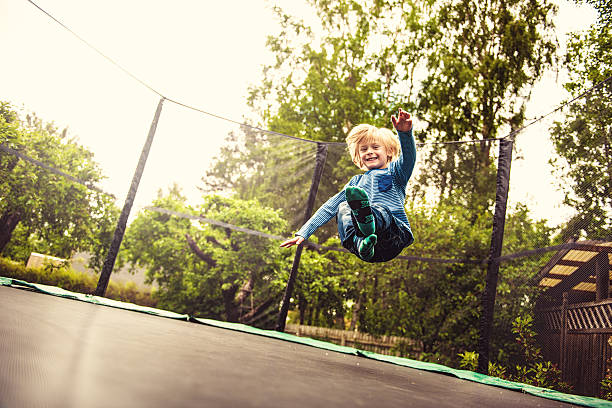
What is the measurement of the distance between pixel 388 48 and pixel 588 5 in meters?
2.92

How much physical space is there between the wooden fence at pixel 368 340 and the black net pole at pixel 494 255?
1.68m

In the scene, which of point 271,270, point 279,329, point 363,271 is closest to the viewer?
point 279,329

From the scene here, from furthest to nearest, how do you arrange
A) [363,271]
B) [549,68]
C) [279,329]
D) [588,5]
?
[549,68] → [588,5] → [363,271] → [279,329]

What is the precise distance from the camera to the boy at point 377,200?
4.66 ft

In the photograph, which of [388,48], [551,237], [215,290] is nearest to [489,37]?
[388,48]

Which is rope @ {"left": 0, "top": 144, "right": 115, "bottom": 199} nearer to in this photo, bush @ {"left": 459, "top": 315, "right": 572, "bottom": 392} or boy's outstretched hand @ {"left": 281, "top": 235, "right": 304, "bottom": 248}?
boy's outstretched hand @ {"left": 281, "top": 235, "right": 304, "bottom": 248}

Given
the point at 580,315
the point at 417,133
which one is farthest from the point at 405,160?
the point at 417,133

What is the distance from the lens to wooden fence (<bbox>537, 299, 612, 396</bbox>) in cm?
204

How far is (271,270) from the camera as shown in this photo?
366 centimetres

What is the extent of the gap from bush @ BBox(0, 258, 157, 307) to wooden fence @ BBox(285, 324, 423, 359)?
5.82 ft

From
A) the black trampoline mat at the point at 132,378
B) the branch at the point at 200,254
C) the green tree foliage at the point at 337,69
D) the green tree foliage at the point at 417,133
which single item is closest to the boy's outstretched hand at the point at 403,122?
the black trampoline mat at the point at 132,378

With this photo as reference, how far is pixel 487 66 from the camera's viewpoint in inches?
255

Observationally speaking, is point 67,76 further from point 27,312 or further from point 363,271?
point 363,271

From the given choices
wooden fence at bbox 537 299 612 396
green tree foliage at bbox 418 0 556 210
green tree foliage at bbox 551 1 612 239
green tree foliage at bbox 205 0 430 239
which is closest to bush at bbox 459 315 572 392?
wooden fence at bbox 537 299 612 396
